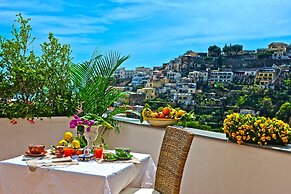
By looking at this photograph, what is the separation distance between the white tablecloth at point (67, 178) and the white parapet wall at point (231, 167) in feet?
3.14

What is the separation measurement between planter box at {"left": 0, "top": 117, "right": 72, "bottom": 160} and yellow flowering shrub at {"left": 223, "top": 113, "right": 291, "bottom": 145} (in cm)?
211

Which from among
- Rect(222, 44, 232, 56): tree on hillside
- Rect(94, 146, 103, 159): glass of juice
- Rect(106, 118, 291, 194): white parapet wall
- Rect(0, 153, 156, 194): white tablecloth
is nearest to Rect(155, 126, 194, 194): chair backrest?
Rect(0, 153, 156, 194): white tablecloth

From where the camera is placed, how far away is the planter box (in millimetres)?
4003

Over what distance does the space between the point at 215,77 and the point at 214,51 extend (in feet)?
0.89

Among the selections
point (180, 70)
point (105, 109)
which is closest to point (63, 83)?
point (105, 109)

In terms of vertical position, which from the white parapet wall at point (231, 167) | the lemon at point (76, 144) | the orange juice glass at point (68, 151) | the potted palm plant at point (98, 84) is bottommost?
the white parapet wall at point (231, 167)

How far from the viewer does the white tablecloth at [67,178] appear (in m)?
2.22

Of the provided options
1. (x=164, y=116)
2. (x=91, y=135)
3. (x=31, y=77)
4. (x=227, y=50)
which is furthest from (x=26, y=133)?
(x=227, y=50)

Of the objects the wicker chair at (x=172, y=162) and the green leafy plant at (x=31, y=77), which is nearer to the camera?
the wicker chair at (x=172, y=162)

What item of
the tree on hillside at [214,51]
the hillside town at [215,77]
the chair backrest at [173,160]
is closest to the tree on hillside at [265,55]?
the hillside town at [215,77]

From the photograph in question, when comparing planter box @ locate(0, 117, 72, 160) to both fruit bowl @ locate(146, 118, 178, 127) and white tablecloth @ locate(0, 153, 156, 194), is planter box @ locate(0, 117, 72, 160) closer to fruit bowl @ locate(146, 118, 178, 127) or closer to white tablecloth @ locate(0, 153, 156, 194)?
fruit bowl @ locate(146, 118, 178, 127)

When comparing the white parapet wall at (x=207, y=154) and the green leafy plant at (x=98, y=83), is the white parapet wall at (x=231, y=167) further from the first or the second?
the green leafy plant at (x=98, y=83)

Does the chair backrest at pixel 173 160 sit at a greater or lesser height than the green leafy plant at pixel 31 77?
lesser

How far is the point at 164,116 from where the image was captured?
3754 millimetres
